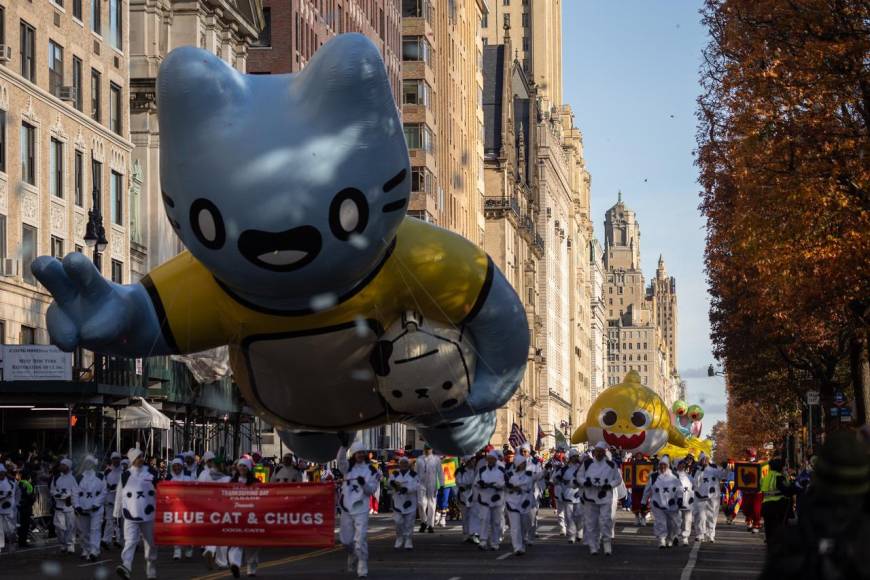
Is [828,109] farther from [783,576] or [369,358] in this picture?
[783,576]

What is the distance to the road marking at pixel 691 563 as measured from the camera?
2311cm

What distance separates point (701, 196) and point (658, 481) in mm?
16014

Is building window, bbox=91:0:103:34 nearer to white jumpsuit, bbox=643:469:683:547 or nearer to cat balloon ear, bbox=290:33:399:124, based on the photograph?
white jumpsuit, bbox=643:469:683:547

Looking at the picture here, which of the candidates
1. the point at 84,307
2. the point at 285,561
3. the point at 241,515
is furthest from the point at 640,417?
the point at 84,307

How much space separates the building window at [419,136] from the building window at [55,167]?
3926cm

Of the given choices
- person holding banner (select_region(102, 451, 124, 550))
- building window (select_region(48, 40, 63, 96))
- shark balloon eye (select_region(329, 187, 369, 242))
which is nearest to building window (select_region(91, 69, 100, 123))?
building window (select_region(48, 40, 63, 96))

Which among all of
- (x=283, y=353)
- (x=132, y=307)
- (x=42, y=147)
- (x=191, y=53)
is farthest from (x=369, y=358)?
(x=42, y=147)

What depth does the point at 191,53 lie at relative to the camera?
43.7ft

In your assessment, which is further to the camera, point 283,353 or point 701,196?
point 701,196

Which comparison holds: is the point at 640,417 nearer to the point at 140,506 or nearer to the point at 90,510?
the point at 90,510

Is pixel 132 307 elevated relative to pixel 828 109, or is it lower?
lower

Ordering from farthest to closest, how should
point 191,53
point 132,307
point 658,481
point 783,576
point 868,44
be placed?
point 658,481, point 868,44, point 132,307, point 191,53, point 783,576

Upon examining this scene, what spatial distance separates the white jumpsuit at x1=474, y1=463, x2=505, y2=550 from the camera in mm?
29547

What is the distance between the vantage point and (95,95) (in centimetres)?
4872
